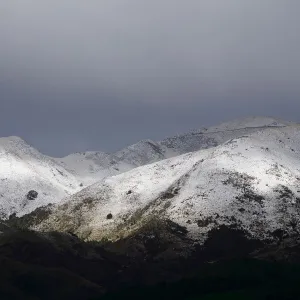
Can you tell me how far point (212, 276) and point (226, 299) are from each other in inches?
1031

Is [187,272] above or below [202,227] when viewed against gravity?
below

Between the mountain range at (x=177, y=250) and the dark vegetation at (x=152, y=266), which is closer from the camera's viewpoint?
the dark vegetation at (x=152, y=266)

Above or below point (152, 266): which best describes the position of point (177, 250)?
above

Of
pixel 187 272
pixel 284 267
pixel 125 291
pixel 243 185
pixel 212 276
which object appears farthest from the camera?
pixel 243 185

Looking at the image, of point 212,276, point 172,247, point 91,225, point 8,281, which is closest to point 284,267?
point 212,276

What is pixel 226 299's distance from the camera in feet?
324

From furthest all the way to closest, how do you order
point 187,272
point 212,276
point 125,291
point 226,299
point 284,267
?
point 187,272
point 284,267
point 212,276
point 125,291
point 226,299

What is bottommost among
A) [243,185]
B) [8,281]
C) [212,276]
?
[8,281]

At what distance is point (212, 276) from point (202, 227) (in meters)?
50.0

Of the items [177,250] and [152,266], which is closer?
[152,266]

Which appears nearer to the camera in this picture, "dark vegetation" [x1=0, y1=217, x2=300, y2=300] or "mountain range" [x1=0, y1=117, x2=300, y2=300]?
"dark vegetation" [x1=0, y1=217, x2=300, y2=300]

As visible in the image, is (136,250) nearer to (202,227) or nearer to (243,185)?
(202,227)

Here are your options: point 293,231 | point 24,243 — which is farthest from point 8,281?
point 293,231

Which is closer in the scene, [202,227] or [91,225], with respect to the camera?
[202,227]
